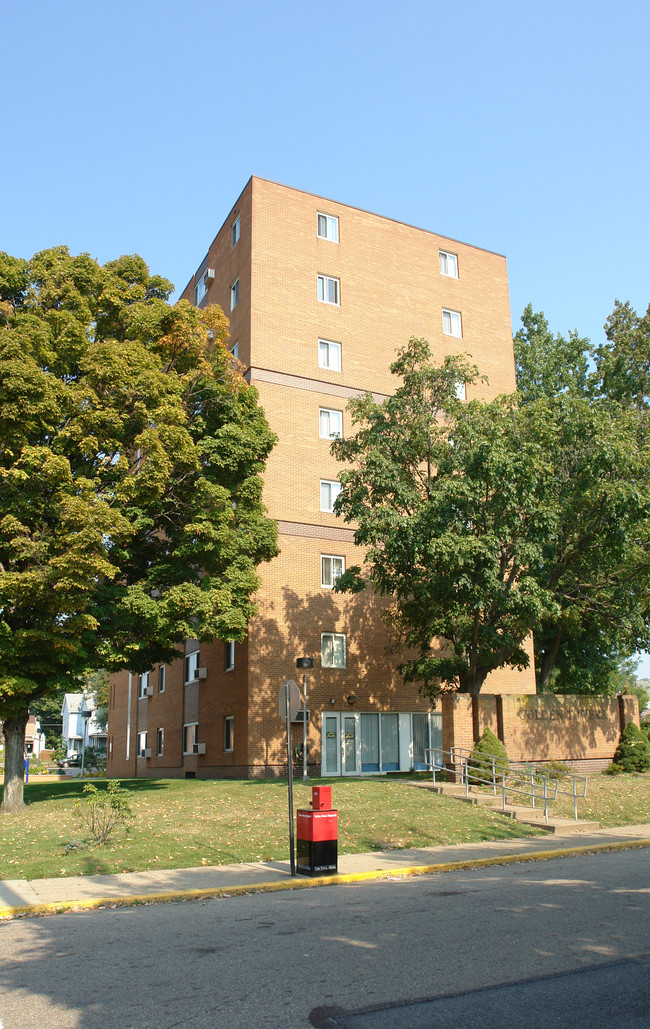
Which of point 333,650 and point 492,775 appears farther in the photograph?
point 333,650

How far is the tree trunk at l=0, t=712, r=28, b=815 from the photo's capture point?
64.0 ft

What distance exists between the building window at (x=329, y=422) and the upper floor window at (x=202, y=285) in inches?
365

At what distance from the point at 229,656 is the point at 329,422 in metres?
9.09

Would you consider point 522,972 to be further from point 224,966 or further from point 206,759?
point 206,759

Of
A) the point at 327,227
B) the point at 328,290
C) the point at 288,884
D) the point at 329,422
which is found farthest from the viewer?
the point at 327,227

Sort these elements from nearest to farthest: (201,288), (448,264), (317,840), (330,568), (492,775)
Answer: (317,840), (492,775), (330,568), (448,264), (201,288)

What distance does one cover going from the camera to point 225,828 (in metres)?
16.2

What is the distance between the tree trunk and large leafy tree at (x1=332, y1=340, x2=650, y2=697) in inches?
376

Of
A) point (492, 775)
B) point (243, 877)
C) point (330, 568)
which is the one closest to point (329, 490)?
point (330, 568)

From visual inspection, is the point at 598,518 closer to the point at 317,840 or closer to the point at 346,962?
the point at 317,840

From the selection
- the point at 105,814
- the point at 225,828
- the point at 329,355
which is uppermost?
the point at 329,355

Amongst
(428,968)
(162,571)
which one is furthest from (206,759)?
(428,968)

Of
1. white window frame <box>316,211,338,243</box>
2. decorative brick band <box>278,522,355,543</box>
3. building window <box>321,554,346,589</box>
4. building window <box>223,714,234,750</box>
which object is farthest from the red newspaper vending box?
white window frame <box>316,211,338,243</box>

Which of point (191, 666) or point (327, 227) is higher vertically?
point (327, 227)
